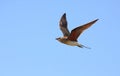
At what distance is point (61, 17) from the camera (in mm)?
15805

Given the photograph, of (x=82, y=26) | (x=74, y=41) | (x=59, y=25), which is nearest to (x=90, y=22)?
(x=82, y=26)

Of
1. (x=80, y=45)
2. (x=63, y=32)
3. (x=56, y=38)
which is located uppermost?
(x=63, y=32)

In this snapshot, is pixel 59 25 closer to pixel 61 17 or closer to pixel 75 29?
pixel 61 17

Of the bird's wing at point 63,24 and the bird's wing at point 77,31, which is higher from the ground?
the bird's wing at point 63,24

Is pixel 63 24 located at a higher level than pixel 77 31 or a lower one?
higher

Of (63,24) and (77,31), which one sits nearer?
(77,31)

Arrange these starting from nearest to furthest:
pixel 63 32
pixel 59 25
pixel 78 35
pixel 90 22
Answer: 1. pixel 90 22
2. pixel 78 35
3. pixel 63 32
4. pixel 59 25

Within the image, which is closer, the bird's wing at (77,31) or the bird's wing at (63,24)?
the bird's wing at (77,31)

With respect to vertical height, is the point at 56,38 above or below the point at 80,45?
above

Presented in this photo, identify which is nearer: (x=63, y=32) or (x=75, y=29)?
(x=75, y=29)

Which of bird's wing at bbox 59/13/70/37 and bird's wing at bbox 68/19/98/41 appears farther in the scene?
bird's wing at bbox 59/13/70/37

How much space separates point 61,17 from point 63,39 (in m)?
3.54

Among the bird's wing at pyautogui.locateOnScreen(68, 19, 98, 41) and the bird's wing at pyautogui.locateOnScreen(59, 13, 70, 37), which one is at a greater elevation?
the bird's wing at pyautogui.locateOnScreen(59, 13, 70, 37)

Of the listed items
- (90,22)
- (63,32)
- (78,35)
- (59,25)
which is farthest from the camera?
(59,25)
